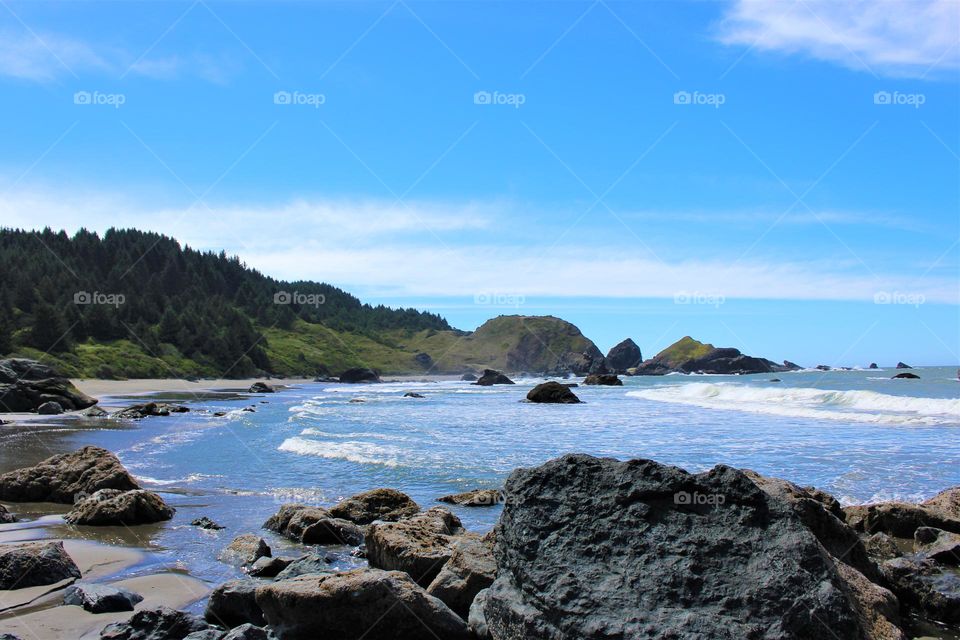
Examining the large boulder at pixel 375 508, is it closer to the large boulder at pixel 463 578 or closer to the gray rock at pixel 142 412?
the large boulder at pixel 463 578

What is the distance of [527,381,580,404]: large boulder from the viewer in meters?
52.2

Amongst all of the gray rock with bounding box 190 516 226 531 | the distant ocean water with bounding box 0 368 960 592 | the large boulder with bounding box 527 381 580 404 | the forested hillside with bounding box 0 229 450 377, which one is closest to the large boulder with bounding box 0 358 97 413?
the distant ocean water with bounding box 0 368 960 592

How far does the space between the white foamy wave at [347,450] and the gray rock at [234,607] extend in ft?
39.9

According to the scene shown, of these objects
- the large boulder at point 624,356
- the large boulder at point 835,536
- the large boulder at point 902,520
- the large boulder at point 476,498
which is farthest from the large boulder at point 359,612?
the large boulder at point 624,356

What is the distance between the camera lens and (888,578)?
26.0ft

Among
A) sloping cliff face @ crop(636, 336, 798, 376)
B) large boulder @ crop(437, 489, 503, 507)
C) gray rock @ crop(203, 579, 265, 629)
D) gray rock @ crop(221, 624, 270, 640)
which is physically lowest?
large boulder @ crop(437, 489, 503, 507)

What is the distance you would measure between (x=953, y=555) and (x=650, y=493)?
6.25 meters

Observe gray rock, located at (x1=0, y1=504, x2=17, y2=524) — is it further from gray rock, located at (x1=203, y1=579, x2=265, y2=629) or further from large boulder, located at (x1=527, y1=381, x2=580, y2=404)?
large boulder, located at (x1=527, y1=381, x2=580, y2=404)

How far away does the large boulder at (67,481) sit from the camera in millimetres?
13664

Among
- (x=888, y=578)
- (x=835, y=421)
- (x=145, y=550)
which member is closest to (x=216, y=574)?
(x=145, y=550)

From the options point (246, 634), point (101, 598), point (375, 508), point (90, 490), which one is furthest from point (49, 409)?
point (246, 634)

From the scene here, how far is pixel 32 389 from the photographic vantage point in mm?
36500

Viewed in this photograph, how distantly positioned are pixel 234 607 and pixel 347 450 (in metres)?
15.5

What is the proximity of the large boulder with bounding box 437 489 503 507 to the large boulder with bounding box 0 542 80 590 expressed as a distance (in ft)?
23.5
